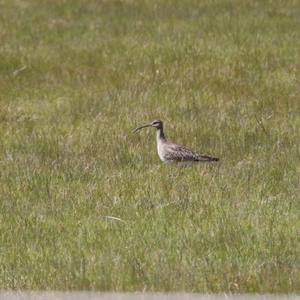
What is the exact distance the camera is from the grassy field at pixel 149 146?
830 centimetres

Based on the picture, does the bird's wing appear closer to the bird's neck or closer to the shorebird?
the shorebird

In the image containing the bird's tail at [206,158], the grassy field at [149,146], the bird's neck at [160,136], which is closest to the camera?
the grassy field at [149,146]

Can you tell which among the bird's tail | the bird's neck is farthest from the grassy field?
the bird's neck

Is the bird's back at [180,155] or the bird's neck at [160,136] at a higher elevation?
the bird's back at [180,155]

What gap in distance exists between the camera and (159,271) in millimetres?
7930

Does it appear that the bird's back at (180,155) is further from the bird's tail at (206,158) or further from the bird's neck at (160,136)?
the bird's neck at (160,136)

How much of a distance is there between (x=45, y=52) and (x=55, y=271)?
1157 cm

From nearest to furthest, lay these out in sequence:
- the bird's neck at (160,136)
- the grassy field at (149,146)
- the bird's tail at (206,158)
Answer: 1. the grassy field at (149,146)
2. the bird's tail at (206,158)
3. the bird's neck at (160,136)

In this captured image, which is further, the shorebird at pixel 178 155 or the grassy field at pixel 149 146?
the shorebird at pixel 178 155

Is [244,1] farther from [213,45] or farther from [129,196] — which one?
[129,196]

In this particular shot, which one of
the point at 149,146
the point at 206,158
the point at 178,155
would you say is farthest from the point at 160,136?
the point at 206,158

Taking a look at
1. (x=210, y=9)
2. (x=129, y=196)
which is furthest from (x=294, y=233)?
(x=210, y=9)

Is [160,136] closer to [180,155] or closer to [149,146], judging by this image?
[149,146]

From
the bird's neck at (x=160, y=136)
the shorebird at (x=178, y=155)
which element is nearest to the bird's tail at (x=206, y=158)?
the shorebird at (x=178, y=155)
